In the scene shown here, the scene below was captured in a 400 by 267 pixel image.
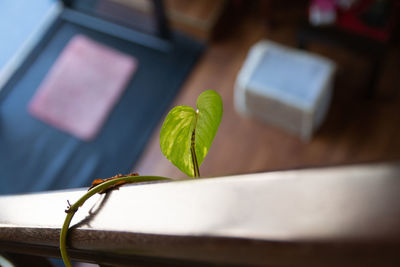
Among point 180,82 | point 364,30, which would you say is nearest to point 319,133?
point 364,30

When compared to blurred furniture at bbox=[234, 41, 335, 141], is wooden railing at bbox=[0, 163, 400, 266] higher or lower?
lower

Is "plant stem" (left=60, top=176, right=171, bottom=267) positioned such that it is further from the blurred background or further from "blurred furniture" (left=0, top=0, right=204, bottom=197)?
"blurred furniture" (left=0, top=0, right=204, bottom=197)

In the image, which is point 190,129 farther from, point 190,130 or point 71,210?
point 71,210

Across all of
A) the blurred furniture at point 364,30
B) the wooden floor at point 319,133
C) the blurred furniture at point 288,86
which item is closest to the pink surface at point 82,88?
the wooden floor at point 319,133

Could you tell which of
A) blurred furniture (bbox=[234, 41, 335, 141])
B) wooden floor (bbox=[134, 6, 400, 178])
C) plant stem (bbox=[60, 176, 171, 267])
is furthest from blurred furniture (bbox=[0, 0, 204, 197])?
plant stem (bbox=[60, 176, 171, 267])

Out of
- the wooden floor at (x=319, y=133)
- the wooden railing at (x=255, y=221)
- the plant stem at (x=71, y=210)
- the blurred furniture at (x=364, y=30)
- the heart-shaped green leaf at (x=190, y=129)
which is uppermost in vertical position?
the blurred furniture at (x=364, y=30)

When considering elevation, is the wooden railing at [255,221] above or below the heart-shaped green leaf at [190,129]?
below

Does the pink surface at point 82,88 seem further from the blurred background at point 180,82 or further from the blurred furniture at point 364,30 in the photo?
the blurred furniture at point 364,30
